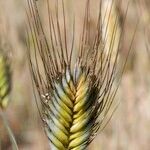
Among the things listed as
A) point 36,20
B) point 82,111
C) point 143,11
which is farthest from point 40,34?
point 143,11

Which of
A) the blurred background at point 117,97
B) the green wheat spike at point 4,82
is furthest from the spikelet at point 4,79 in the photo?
the blurred background at point 117,97

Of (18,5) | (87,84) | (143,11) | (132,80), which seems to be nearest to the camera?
(87,84)

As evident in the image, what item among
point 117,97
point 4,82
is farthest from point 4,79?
point 117,97

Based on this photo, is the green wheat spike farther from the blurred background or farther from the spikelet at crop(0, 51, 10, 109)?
the blurred background

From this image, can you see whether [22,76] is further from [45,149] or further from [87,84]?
[87,84]

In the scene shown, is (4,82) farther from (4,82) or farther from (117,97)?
(117,97)

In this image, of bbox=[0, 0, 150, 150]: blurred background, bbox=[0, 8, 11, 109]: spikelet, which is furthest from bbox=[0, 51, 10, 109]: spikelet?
bbox=[0, 0, 150, 150]: blurred background

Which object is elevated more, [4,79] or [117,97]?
[4,79]

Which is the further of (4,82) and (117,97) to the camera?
(117,97)
